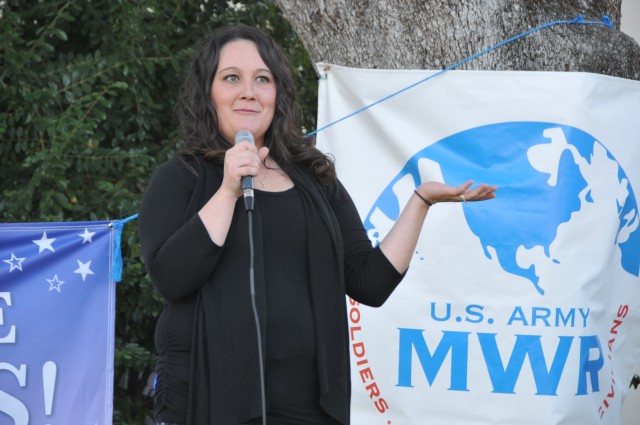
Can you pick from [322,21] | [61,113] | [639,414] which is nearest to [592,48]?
[322,21]

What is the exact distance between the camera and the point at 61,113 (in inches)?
188

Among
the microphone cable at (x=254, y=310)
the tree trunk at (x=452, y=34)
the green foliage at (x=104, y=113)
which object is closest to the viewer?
the microphone cable at (x=254, y=310)

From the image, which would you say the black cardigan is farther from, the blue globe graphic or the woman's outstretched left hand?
the blue globe graphic

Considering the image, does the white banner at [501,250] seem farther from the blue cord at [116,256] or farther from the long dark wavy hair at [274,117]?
the long dark wavy hair at [274,117]

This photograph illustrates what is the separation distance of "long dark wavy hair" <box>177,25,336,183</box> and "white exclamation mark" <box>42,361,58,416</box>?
57.3 inches

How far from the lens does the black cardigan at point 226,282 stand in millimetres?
2193

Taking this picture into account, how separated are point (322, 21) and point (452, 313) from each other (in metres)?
1.31

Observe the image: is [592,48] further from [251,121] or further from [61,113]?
[61,113]

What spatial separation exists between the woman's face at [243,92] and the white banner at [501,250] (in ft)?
3.81

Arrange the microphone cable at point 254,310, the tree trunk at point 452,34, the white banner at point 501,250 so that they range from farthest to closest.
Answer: the tree trunk at point 452,34 → the white banner at point 501,250 → the microphone cable at point 254,310

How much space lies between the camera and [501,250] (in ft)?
11.6

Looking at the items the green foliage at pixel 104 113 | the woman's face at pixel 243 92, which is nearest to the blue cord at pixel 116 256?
the green foliage at pixel 104 113

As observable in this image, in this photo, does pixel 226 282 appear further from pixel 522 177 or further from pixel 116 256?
pixel 522 177

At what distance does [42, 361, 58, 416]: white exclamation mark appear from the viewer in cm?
360
